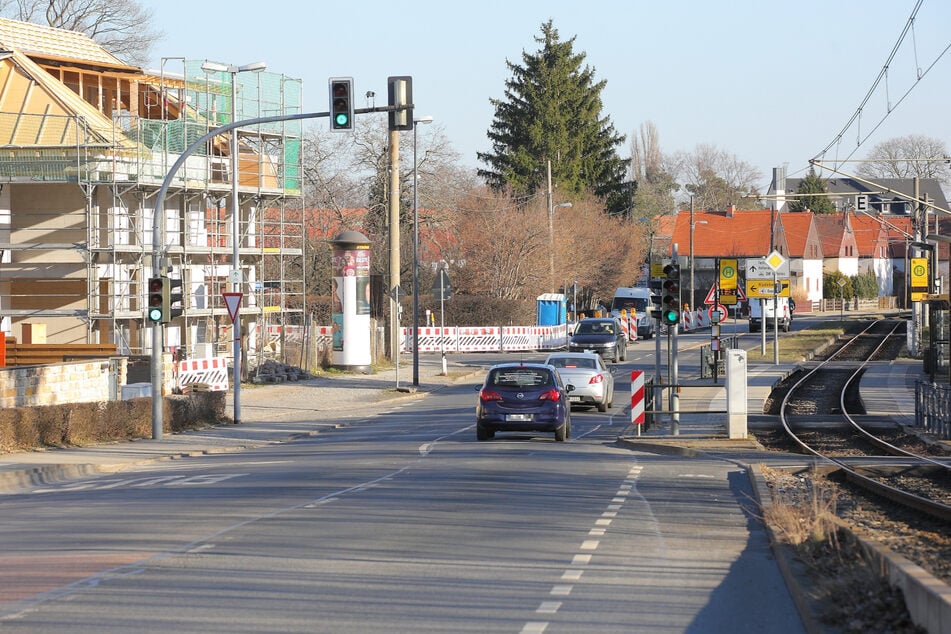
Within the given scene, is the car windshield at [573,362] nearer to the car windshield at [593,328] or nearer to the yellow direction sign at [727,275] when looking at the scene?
the yellow direction sign at [727,275]

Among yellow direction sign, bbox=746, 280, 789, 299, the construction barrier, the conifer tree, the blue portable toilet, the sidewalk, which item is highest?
the conifer tree

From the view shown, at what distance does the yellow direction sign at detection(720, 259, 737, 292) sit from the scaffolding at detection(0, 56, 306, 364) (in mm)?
17158

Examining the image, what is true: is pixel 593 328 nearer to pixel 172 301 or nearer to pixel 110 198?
pixel 110 198

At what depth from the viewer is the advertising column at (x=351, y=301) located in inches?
1815

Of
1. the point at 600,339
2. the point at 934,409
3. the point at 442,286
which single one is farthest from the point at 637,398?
the point at 600,339

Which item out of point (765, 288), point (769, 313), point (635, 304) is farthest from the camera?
point (635, 304)

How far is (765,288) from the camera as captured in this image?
4925 centimetres

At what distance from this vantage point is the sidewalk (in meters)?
21.8

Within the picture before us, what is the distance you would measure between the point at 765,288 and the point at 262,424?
80.3 ft

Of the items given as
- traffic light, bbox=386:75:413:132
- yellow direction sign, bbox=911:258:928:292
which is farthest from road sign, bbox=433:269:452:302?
traffic light, bbox=386:75:413:132

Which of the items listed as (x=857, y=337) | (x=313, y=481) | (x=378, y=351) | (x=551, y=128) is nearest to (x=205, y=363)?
(x=378, y=351)

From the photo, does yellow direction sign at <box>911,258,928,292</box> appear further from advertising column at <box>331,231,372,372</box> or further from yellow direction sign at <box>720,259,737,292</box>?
advertising column at <box>331,231,372,372</box>

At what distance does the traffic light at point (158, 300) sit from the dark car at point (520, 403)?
7.15m

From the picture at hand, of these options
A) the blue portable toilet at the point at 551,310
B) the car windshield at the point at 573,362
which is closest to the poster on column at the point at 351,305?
the car windshield at the point at 573,362
